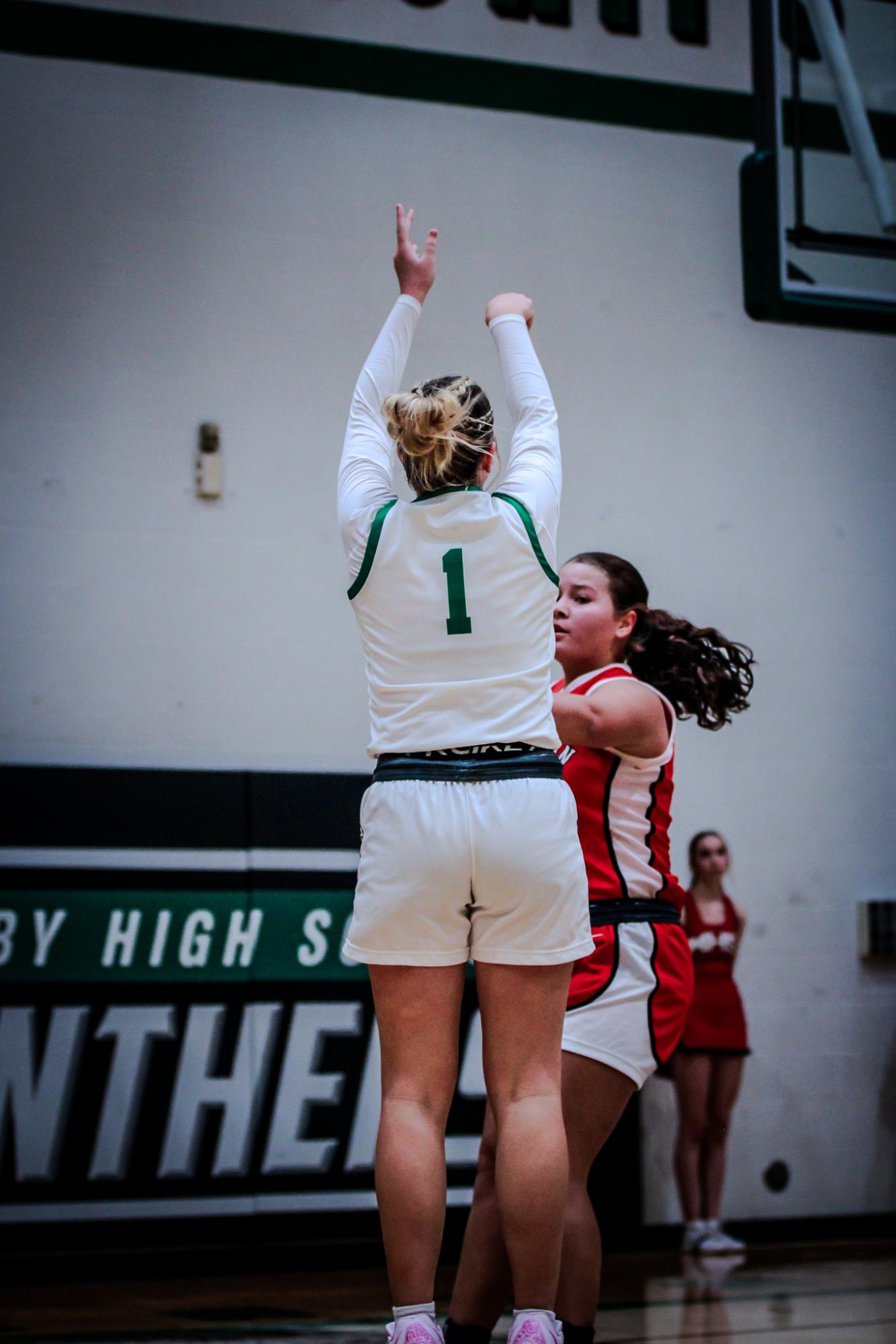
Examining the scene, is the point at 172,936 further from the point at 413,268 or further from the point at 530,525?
the point at 530,525

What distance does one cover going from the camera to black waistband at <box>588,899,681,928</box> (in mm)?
3143

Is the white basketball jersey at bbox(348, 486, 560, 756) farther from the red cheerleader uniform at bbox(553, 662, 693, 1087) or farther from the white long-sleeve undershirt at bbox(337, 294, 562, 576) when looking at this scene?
the red cheerleader uniform at bbox(553, 662, 693, 1087)

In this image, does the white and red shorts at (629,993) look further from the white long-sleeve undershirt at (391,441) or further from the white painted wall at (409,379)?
the white painted wall at (409,379)

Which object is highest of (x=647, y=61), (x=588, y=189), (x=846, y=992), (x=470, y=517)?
(x=647, y=61)

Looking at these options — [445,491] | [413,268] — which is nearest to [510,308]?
[413,268]

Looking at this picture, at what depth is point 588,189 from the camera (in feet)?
22.7

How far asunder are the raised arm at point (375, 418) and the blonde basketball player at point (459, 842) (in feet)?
0.03

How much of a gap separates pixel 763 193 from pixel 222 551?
97.0 inches

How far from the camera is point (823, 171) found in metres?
6.91

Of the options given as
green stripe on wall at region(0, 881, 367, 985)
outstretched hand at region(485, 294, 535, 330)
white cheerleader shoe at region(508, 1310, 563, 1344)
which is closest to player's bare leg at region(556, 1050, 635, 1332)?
white cheerleader shoe at region(508, 1310, 563, 1344)

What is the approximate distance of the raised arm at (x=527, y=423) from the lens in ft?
8.87

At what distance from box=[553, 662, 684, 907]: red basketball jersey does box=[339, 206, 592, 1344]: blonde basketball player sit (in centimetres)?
50

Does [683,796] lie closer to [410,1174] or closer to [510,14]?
[510,14]

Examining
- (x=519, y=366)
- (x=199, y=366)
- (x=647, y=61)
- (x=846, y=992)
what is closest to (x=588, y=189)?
(x=647, y=61)
